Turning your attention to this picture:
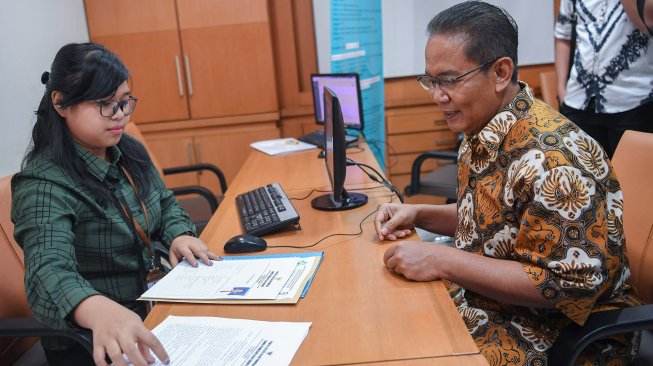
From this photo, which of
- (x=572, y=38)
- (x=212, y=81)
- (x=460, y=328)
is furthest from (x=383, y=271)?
(x=212, y=81)

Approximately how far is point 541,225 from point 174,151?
3.16m

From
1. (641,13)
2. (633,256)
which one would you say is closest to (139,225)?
(633,256)

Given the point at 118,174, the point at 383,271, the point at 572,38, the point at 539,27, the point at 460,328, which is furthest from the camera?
the point at 539,27

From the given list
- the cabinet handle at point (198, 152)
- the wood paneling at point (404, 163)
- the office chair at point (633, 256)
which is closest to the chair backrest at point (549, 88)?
the wood paneling at point (404, 163)

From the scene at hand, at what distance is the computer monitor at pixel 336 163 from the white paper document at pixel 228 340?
0.69m

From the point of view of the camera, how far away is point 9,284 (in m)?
1.43

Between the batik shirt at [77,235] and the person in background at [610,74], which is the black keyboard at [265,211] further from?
the person in background at [610,74]

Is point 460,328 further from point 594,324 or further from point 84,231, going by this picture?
point 84,231

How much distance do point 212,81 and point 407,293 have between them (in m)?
2.86

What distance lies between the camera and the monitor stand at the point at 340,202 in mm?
1821

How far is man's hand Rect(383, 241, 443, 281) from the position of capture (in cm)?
120

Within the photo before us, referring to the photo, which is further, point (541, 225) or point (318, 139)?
point (318, 139)

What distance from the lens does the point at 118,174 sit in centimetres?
155

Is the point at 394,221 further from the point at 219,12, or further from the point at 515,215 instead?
the point at 219,12
